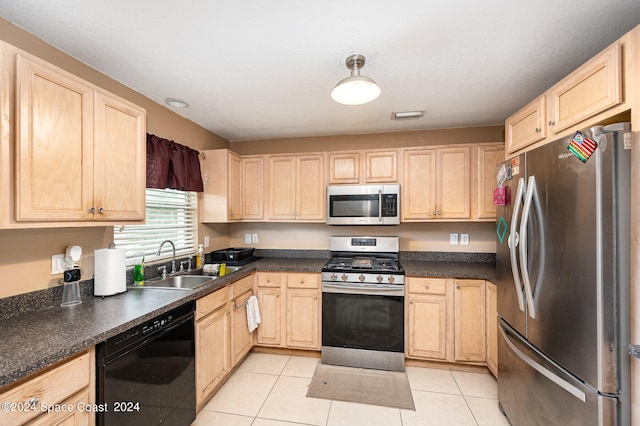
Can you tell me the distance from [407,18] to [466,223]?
2325 millimetres

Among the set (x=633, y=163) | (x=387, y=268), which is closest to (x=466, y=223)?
(x=387, y=268)

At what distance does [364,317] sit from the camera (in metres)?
2.59

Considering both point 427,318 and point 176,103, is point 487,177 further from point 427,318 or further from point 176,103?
point 176,103

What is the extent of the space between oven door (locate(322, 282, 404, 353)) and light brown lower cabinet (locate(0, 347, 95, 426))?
186 centimetres

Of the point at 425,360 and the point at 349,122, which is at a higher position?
the point at 349,122

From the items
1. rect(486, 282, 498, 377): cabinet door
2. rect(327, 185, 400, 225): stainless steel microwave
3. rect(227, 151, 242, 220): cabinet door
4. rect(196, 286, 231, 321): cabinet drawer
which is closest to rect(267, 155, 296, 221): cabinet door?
rect(227, 151, 242, 220): cabinet door

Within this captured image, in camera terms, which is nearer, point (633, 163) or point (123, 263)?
point (633, 163)

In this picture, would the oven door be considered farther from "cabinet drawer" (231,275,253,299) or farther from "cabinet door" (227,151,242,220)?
"cabinet door" (227,151,242,220)

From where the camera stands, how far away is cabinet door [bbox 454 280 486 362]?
8.05 ft

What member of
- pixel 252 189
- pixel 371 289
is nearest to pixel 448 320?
pixel 371 289

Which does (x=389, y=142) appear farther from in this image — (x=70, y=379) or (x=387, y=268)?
(x=70, y=379)

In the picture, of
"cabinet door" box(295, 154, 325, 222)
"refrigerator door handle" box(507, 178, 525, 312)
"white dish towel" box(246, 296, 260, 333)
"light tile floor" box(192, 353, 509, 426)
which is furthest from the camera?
"cabinet door" box(295, 154, 325, 222)

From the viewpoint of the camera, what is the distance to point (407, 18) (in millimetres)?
1364

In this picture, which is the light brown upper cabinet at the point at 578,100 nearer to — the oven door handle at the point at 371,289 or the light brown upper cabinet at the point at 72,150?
the oven door handle at the point at 371,289
